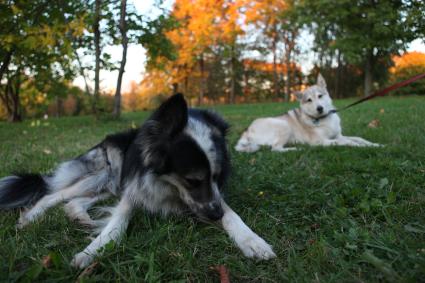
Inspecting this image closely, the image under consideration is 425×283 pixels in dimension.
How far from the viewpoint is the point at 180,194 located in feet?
8.32

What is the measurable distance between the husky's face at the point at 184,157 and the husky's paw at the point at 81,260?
0.79m

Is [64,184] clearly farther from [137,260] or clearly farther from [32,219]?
[137,260]

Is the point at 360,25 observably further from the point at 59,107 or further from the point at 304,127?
the point at 59,107

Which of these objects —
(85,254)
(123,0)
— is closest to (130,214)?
(85,254)

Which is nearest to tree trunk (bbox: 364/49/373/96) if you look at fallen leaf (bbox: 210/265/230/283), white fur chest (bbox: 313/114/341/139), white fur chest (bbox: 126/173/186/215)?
white fur chest (bbox: 313/114/341/139)

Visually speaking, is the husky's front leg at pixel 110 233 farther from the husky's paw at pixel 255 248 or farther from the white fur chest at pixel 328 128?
the white fur chest at pixel 328 128

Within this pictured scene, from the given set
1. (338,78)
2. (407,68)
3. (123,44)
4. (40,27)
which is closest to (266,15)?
(338,78)

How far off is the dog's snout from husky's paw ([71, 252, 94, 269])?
814mm

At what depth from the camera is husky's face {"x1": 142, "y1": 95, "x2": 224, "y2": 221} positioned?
7.73ft

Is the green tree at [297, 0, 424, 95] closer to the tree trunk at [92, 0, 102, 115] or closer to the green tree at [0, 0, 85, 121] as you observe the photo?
the tree trunk at [92, 0, 102, 115]

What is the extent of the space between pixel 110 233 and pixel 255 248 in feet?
3.26

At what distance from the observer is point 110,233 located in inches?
88.7

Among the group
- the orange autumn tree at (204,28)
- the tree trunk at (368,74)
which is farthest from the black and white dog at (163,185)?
the orange autumn tree at (204,28)

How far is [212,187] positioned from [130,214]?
0.71 metres
